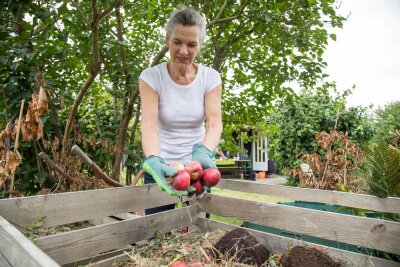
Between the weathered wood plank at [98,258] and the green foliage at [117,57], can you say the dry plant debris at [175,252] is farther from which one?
the green foliage at [117,57]

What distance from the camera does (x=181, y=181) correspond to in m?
1.76

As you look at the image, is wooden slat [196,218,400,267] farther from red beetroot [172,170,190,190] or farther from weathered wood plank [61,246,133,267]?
red beetroot [172,170,190,190]

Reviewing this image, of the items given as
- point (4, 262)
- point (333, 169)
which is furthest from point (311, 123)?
point (4, 262)

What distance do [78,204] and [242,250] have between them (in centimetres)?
101

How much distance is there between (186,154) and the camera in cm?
232

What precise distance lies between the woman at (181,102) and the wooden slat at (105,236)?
1.12 feet

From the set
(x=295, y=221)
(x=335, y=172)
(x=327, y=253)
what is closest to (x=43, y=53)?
(x=295, y=221)

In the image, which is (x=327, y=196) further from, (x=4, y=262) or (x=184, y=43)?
(x=4, y=262)

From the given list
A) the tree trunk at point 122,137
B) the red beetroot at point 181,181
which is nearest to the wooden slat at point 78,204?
the red beetroot at point 181,181

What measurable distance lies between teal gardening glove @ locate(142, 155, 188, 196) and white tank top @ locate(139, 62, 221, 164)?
0.38 meters

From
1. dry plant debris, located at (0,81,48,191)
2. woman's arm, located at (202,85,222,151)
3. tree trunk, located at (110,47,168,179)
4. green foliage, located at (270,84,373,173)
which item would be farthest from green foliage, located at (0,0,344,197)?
green foliage, located at (270,84,373,173)

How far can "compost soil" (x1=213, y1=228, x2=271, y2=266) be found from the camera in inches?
77.9

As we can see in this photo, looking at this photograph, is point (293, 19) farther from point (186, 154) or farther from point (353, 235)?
point (353, 235)

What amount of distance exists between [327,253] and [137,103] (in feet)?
8.89
